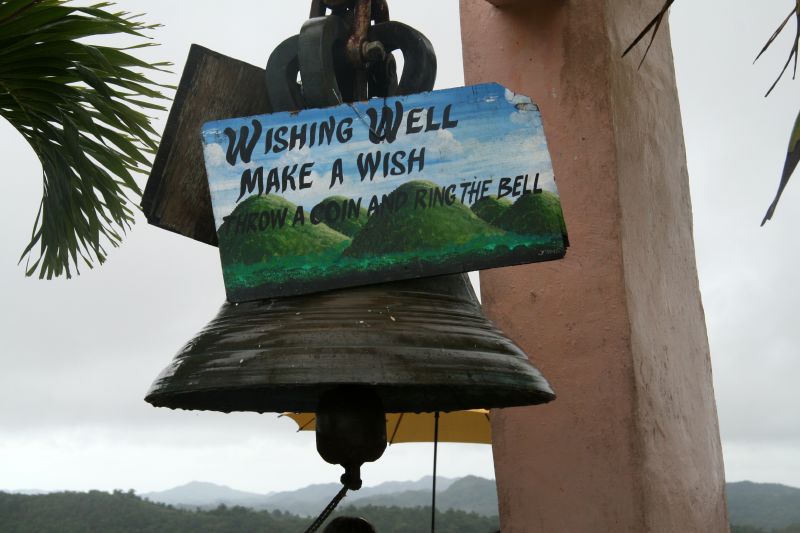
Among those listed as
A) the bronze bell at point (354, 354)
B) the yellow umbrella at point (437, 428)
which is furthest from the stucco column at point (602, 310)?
the yellow umbrella at point (437, 428)

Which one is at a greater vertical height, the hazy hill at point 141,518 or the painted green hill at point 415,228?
the painted green hill at point 415,228

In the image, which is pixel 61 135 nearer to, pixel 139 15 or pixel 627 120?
pixel 139 15

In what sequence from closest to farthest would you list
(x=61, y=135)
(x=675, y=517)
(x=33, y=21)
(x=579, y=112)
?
(x=675, y=517) < (x=579, y=112) < (x=33, y=21) < (x=61, y=135)

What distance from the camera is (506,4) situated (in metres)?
2.47

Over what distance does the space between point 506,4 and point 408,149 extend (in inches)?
56.2

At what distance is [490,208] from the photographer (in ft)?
3.88

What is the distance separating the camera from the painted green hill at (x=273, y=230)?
120 centimetres

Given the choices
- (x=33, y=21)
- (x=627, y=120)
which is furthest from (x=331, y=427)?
(x=33, y=21)

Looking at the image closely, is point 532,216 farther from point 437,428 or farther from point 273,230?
point 437,428

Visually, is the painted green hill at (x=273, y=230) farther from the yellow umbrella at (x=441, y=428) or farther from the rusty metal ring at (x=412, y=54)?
the yellow umbrella at (x=441, y=428)

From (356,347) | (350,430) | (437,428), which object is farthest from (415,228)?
(437,428)

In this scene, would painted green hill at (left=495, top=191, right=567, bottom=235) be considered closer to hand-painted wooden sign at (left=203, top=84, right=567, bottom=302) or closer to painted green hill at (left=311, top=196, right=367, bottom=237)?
hand-painted wooden sign at (left=203, top=84, right=567, bottom=302)

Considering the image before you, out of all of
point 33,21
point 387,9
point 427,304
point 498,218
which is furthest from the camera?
point 33,21

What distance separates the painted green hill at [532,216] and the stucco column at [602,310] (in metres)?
1.06
